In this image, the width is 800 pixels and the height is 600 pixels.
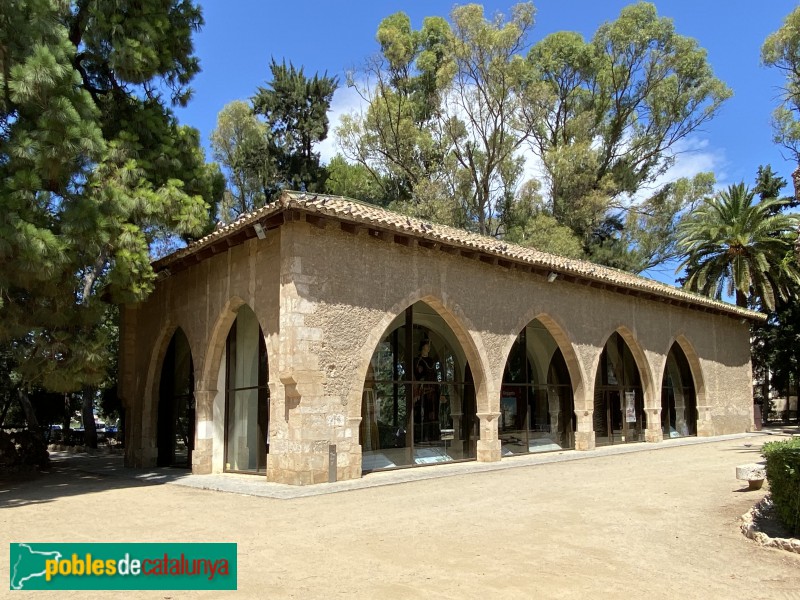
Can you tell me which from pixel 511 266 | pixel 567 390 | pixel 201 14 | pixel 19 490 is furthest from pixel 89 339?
pixel 567 390

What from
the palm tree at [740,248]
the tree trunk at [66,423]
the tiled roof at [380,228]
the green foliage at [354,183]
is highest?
the green foliage at [354,183]

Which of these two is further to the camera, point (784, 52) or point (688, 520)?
point (784, 52)

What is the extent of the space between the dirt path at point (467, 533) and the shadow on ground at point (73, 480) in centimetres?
15

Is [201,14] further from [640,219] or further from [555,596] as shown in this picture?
[640,219]

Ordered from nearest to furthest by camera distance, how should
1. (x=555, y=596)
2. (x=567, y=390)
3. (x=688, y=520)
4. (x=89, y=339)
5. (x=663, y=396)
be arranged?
(x=555, y=596) → (x=688, y=520) → (x=89, y=339) → (x=567, y=390) → (x=663, y=396)

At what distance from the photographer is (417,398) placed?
15.3 m

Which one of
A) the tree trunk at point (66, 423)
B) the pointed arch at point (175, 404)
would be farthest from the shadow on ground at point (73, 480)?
A: the tree trunk at point (66, 423)

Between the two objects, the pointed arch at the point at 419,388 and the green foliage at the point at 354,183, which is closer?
the pointed arch at the point at 419,388

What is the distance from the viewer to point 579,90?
33219 mm

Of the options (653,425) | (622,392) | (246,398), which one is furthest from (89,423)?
(653,425)

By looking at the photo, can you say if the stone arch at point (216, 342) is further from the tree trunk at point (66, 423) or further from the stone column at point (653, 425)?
the tree trunk at point (66, 423)

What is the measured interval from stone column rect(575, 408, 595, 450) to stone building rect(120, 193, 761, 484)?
0.06 meters

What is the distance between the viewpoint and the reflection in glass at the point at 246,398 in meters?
14.1

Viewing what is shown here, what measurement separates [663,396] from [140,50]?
65.8 ft
